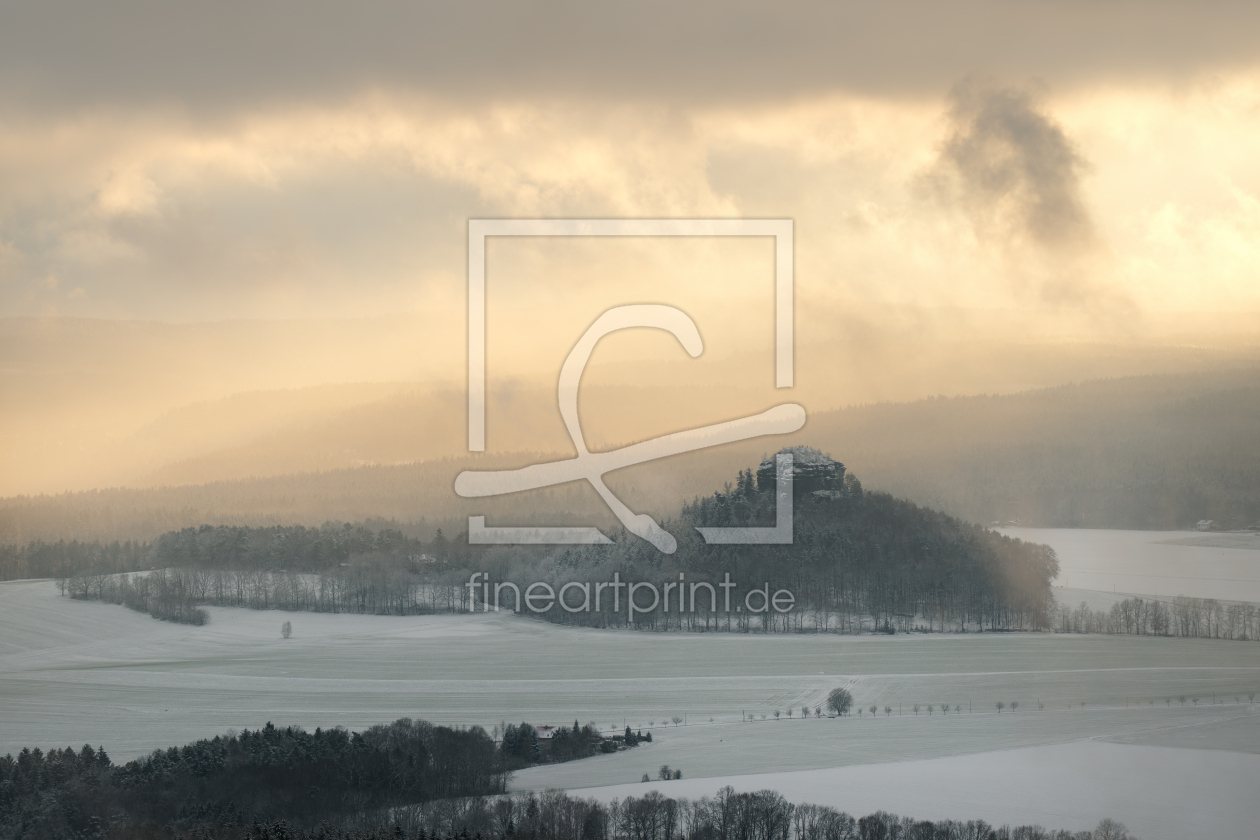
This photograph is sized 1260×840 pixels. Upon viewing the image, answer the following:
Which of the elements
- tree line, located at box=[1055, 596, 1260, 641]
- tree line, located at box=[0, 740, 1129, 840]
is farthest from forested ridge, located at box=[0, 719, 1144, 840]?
tree line, located at box=[1055, 596, 1260, 641]

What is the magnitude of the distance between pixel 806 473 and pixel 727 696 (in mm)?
41362

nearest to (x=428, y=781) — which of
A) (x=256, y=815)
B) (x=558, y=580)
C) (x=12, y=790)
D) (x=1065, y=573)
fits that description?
(x=256, y=815)

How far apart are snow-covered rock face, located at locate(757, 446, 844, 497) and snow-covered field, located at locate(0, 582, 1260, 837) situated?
20034 millimetres

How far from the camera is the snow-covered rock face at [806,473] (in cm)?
10081

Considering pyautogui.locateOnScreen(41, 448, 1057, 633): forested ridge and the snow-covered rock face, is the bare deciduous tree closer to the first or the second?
pyautogui.locateOnScreen(41, 448, 1057, 633): forested ridge

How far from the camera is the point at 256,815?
4431 centimetres

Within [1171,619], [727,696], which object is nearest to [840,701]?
[727,696]

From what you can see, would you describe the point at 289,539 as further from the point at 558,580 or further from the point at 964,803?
the point at 964,803

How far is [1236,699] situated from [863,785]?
30.0 m

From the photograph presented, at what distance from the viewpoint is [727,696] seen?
62812mm

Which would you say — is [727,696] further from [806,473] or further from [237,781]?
[806,473]

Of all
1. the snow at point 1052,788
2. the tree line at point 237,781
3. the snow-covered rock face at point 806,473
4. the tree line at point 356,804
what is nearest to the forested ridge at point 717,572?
the snow-covered rock face at point 806,473

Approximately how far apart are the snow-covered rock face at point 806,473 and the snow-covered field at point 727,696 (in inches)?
789

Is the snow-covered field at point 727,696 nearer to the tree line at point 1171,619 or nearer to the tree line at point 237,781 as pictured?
the tree line at point 1171,619
